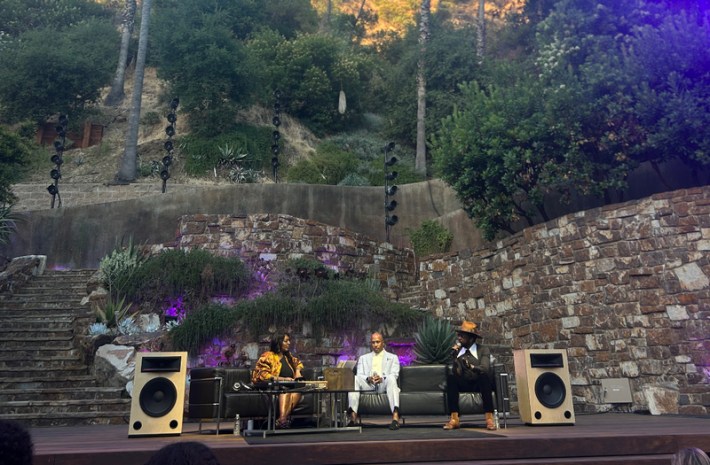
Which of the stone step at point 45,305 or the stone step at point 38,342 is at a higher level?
the stone step at point 45,305

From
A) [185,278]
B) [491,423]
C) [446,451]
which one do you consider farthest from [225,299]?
[446,451]

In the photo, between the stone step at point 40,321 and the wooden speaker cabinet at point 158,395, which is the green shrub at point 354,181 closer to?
the stone step at point 40,321

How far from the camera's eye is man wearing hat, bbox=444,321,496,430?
555cm

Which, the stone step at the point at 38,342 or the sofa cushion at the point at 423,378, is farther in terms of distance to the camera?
the stone step at the point at 38,342

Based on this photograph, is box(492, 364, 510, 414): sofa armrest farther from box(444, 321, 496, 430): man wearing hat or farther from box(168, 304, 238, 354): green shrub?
box(168, 304, 238, 354): green shrub

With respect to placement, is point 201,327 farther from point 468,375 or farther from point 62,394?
point 468,375

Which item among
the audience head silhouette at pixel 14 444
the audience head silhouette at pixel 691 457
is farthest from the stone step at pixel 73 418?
the audience head silhouette at pixel 691 457

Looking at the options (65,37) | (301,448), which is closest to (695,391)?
(301,448)

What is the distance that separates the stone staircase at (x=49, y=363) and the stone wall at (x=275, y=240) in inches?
104

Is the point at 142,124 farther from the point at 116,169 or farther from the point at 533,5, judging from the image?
the point at 533,5

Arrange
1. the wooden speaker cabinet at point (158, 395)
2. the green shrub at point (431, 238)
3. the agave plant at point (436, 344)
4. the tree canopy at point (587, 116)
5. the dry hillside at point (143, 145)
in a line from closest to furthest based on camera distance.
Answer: the wooden speaker cabinet at point (158, 395)
the agave plant at point (436, 344)
the tree canopy at point (587, 116)
the green shrub at point (431, 238)
the dry hillside at point (143, 145)

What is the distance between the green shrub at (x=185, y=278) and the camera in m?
10.8

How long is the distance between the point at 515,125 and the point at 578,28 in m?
2.33

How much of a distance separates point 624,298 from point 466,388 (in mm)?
4027
